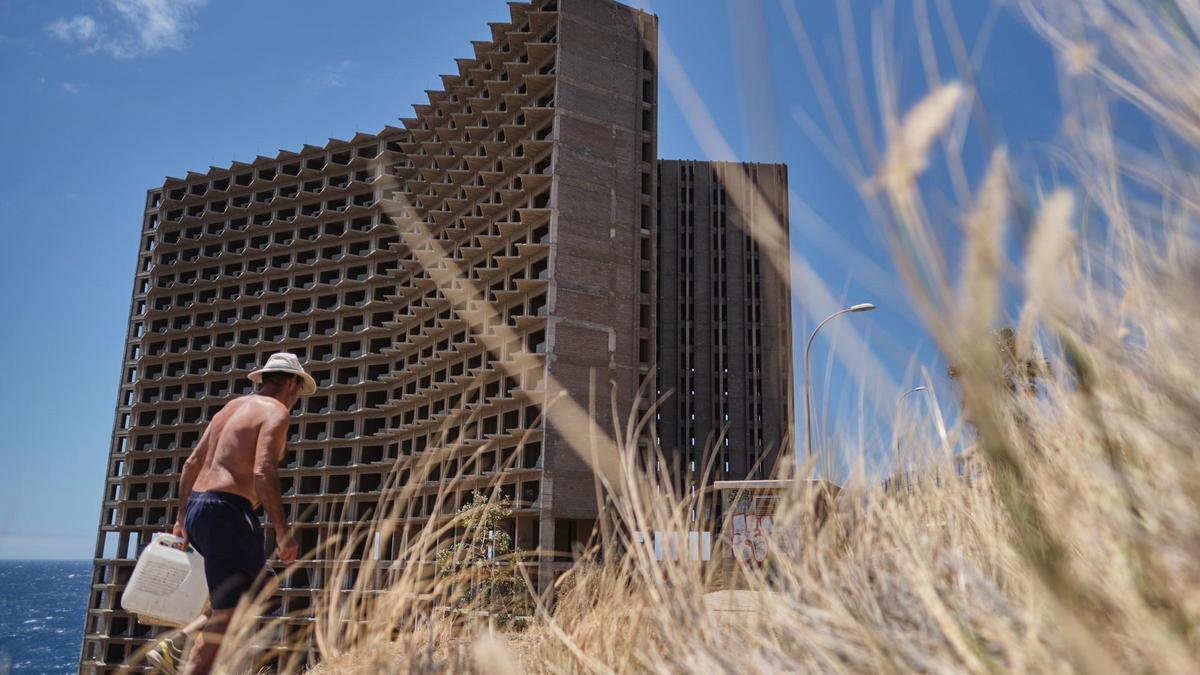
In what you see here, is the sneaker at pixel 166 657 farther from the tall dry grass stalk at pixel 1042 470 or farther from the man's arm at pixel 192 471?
the tall dry grass stalk at pixel 1042 470

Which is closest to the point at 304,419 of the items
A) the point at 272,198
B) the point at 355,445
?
the point at 355,445

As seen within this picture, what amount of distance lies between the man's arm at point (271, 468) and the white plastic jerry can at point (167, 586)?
396 millimetres

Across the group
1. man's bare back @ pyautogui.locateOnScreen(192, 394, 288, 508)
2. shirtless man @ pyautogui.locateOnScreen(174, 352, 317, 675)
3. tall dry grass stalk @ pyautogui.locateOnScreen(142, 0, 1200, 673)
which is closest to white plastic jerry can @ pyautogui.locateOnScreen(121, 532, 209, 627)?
shirtless man @ pyautogui.locateOnScreen(174, 352, 317, 675)

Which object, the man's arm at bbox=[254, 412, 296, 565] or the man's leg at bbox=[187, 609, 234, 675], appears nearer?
the man's leg at bbox=[187, 609, 234, 675]

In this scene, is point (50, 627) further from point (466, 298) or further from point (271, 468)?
point (271, 468)

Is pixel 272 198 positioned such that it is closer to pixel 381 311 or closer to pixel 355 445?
pixel 381 311

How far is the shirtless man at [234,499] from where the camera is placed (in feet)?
11.2

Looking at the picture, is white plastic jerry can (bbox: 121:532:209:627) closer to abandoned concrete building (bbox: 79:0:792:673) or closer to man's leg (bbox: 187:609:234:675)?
man's leg (bbox: 187:609:234:675)

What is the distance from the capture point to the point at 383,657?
209cm

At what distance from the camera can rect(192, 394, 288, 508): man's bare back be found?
3609 millimetres

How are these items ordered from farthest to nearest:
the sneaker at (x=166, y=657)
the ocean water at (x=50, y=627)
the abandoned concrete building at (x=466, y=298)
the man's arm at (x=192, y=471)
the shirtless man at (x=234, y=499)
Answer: the ocean water at (x=50, y=627) → the abandoned concrete building at (x=466, y=298) → the man's arm at (x=192, y=471) → the shirtless man at (x=234, y=499) → the sneaker at (x=166, y=657)

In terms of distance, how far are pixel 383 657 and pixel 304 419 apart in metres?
53.9

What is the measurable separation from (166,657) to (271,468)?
0.80 meters

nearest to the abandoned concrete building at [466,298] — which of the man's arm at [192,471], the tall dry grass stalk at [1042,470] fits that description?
the man's arm at [192,471]
